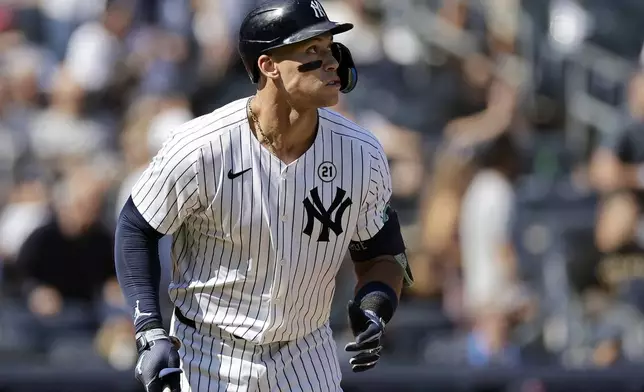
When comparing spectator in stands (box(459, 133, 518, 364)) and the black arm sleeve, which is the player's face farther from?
spectator in stands (box(459, 133, 518, 364))

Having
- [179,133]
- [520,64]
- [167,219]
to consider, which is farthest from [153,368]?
[520,64]

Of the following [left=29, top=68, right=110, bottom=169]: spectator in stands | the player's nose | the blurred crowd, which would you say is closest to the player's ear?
the player's nose

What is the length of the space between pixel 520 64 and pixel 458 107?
592 millimetres

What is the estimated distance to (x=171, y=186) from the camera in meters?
4.06

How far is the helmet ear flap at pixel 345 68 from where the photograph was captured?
162 inches

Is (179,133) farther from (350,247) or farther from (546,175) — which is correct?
(546,175)

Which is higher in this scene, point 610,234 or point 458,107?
point 458,107

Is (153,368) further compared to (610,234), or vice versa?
(610,234)

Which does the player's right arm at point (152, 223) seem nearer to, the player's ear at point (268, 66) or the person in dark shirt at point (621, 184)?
the player's ear at point (268, 66)

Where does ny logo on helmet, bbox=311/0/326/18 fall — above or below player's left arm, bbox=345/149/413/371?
above

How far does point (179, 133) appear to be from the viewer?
4.11 meters

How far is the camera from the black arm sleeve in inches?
161

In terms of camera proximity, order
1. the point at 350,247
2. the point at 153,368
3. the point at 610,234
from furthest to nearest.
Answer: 1. the point at 610,234
2. the point at 350,247
3. the point at 153,368

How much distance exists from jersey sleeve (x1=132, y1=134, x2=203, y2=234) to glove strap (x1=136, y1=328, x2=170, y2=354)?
1.02ft
